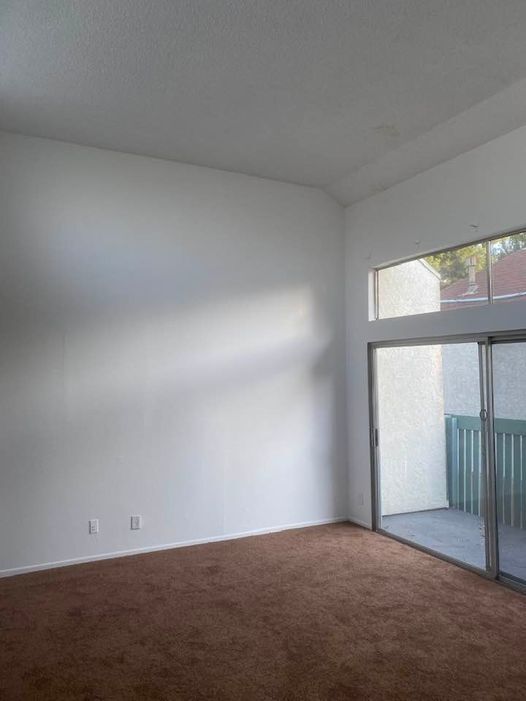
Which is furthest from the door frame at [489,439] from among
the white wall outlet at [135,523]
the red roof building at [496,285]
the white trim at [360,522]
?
the white wall outlet at [135,523]

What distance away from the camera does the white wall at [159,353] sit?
13.0 feet

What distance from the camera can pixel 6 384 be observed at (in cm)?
387

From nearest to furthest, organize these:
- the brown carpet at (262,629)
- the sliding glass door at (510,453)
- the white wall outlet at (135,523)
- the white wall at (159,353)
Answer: the brown carpet at (262,629), the sliding glass door at (510,453), the white wall at (159,353), the white wall outlet at (135,523)

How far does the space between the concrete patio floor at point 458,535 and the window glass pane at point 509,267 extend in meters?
1.70

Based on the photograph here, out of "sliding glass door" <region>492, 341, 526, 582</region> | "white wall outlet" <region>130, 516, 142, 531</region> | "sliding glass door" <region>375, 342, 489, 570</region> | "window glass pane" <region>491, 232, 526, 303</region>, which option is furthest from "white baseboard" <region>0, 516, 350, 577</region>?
"window glass pane" <region>491, 232, 526, 303</region>

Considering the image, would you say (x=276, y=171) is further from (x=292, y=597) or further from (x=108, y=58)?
(x=292, y=597)

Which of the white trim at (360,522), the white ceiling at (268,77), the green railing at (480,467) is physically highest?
the white ceiling at (268,77)

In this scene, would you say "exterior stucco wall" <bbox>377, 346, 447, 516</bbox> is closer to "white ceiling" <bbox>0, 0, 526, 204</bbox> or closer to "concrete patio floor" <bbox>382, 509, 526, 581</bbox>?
"concrete patio floor" <bbox>382, 509, 526, 581</bbox>

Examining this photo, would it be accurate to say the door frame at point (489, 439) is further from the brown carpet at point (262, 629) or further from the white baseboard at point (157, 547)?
the white baseboard at point (157, 547)

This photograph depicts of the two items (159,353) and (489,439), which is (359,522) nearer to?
(489,439)

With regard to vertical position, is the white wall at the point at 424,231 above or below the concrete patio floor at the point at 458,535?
above

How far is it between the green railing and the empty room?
19 mm

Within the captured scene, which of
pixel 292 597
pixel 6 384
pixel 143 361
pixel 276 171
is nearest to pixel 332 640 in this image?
pixel 292 597

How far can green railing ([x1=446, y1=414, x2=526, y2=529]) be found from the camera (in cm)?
363
